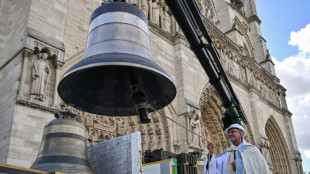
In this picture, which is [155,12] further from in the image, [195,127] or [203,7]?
[203,7]

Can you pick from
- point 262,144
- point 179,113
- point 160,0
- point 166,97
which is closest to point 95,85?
point 166,97

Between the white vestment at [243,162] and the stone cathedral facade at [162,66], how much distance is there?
3.80 m

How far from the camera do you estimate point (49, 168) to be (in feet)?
9.04

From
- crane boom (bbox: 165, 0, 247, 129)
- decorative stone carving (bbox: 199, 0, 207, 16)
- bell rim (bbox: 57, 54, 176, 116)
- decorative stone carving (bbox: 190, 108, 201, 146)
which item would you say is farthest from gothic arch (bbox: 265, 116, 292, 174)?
bell rim (bbox: 57, 54, 176, 116)

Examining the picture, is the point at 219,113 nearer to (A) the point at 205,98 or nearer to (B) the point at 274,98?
(A) the point at 205,98

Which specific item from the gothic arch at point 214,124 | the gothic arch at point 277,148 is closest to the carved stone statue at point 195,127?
the gothic arch at point 214,124

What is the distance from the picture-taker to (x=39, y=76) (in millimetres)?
6184

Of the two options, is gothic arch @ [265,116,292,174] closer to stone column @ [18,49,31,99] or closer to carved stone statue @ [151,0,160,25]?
carved stone statue @ [151,0,160,25]

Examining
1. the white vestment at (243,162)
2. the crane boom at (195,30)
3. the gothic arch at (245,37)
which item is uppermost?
the gothic arch at (245,37)

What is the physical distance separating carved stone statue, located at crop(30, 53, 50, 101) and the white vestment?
13.7 ft

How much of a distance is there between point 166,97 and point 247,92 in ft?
45.0

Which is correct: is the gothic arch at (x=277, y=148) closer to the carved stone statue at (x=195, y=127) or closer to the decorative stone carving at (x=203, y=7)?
the decorative stone carving at (x=203, y=7)

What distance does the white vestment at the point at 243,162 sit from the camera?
8.46 ft

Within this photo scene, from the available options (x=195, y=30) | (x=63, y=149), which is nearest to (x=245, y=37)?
(x=195, y=30)
